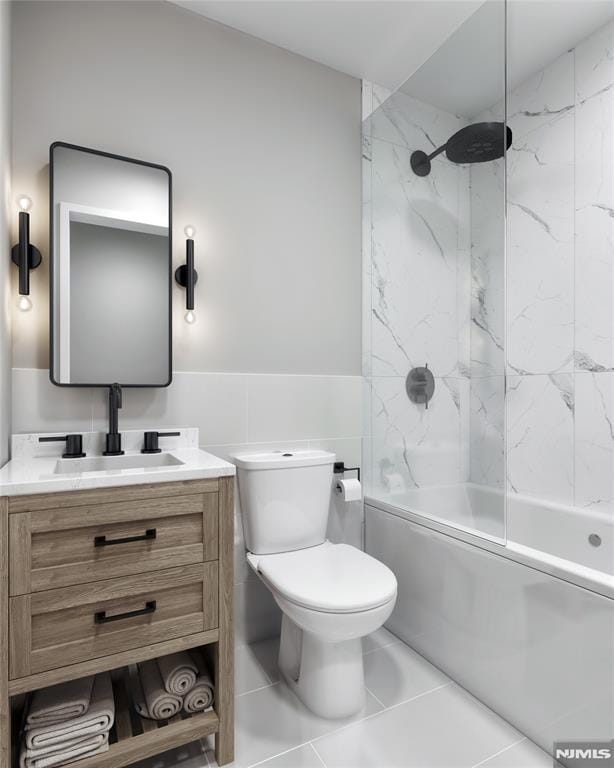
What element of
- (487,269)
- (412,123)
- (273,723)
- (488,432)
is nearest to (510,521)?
(488,432)

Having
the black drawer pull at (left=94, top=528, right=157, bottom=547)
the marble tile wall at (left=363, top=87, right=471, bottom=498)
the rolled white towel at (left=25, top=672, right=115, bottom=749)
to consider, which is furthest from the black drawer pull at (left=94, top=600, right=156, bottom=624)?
the marble tile wall at (left=363, top=87, right=471, bottom=498)

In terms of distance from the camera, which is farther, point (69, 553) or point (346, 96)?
point (346, 96)

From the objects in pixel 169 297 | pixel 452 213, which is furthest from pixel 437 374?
pixel 169 297

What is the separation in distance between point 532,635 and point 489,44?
1979 mm

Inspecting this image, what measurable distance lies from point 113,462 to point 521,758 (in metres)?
1.55

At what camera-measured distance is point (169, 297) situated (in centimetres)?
173

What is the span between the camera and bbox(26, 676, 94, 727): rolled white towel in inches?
47.0

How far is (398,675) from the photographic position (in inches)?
68.1

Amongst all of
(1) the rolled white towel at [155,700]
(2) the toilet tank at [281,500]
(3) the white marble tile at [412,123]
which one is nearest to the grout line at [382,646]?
(2) the toilet tank at [281,500]

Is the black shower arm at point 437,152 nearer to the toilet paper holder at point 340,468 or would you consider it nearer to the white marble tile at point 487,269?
the white marble tile at point 487,269

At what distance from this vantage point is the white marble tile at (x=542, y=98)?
82.8 inches

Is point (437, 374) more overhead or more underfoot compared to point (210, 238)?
more underfoot

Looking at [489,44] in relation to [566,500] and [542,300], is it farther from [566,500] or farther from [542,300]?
[566,500]

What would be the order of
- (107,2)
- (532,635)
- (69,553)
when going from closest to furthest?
1. (69,553)
2. (532,635)
3. (107,2)
